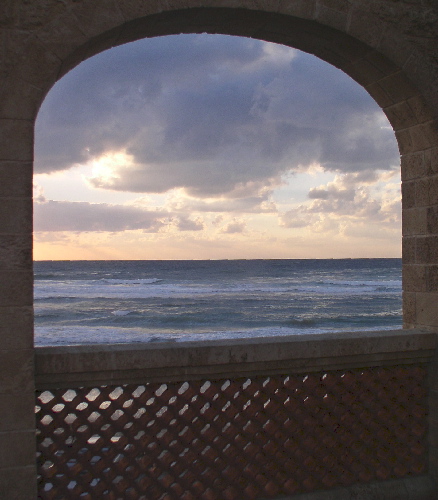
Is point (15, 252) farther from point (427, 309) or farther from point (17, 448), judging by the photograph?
point (427, 309)

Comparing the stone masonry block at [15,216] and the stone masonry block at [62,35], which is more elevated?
the stone masonry block at [62,35]

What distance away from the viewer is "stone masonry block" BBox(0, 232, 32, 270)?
256cm

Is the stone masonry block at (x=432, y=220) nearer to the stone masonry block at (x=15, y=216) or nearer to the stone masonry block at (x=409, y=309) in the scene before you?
the stone masonry block at (x=409, y=309)

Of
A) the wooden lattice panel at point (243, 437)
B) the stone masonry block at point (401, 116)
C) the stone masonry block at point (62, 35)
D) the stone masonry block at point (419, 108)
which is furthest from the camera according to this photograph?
the stone masonry block at point (401, 116)

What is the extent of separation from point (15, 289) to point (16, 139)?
0.74 metres

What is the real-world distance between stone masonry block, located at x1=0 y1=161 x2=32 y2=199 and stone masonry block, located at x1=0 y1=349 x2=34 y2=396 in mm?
773

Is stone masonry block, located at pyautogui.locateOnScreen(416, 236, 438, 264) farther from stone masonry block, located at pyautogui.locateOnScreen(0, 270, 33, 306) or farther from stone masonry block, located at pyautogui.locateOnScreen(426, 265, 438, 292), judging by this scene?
stone masonry block, located at pyautogui.locateOnScreen(0, 270, 33, 306)

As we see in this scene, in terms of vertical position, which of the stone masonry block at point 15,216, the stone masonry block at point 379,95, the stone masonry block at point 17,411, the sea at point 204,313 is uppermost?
the stone masonry block at point 379,95

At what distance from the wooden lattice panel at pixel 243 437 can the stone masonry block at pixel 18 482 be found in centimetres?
16

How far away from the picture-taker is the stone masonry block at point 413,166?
351 cm

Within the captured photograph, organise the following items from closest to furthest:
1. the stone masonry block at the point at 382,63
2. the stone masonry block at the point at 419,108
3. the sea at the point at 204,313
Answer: the stone masonry block at the point at 382,63 < the stone masonry block at the point at 419,108 < the sea at the point at 204,313

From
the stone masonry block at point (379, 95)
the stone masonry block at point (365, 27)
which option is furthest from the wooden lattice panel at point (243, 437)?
the stone masonry block at point (365, 27)

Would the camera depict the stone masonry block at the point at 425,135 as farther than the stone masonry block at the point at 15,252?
Yes

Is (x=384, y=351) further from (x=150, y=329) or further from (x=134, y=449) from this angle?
(x=150, y=329)
